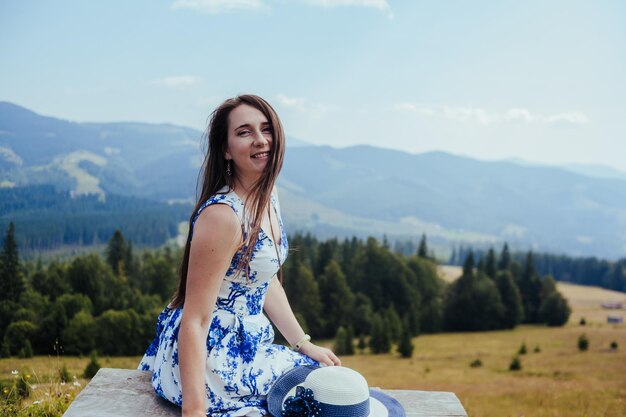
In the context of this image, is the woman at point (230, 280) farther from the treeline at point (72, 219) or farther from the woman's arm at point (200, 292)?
the treeline at point (72, 219)

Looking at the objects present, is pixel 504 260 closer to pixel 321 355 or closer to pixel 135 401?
pixel 321 355

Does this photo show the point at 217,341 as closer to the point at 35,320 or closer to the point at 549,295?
the point at 35,320

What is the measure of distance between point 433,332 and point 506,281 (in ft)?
44.6

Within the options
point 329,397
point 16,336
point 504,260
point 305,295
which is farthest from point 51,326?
point 504,260

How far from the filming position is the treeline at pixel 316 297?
200 ft

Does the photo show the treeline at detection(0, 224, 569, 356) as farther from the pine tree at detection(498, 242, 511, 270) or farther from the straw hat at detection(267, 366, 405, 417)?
the straw hat at detection(267, 366, 405, 417)

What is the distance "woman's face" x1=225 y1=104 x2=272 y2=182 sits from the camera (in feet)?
11.7

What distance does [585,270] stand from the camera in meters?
129

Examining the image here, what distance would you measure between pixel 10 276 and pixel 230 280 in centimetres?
7148

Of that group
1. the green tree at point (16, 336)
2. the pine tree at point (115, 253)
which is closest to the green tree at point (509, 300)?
the pine tree at point (115, 253)

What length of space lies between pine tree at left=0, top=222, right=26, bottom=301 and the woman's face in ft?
226

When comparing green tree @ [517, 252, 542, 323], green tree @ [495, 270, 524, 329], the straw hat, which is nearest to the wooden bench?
the straw hat

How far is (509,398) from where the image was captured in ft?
112

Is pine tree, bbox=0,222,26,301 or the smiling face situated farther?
pine tree, bbox=0,222,26,301
